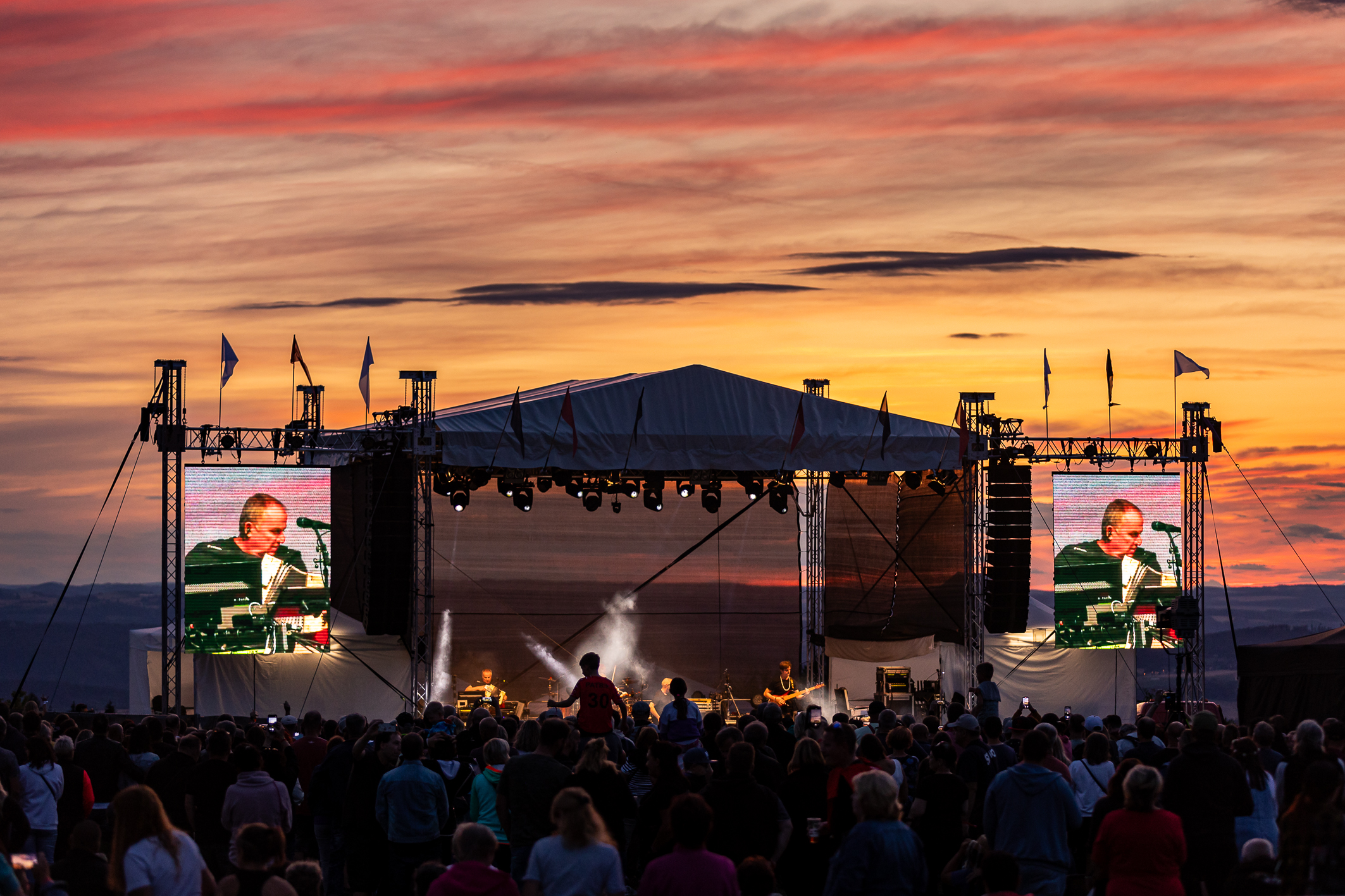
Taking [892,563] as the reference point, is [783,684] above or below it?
below

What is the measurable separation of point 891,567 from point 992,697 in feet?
33.6

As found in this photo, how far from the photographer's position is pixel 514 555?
906 inches

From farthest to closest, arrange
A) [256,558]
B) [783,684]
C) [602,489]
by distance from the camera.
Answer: [783,684], [602,489], [256,558]

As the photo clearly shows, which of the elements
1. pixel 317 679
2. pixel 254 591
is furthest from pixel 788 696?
pixel 254 591

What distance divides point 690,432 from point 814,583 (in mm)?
5024

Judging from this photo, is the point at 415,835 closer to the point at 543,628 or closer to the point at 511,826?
the point at 511,826

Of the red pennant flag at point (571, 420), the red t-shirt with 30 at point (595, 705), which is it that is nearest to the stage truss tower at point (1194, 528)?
the red pennant flag at point (571, 420)

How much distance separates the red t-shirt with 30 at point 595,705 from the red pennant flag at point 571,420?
26.1 ft

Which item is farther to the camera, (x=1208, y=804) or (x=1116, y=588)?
(x=1116, y=588)

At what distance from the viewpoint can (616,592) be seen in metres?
23.2

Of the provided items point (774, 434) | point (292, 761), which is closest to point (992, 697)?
point (292, 761)

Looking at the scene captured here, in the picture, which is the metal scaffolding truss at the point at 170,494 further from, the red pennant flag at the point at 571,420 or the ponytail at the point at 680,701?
the ponytail at the point at 680,701

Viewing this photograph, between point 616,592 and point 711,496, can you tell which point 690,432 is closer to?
point 711,496

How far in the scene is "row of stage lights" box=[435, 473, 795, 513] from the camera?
66.8 ft
